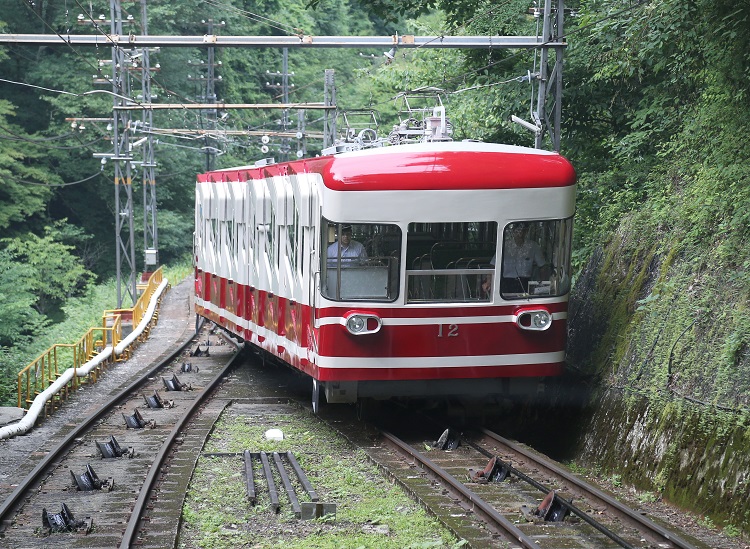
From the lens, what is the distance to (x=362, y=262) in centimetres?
1252

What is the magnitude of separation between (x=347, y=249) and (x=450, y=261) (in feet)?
3.57

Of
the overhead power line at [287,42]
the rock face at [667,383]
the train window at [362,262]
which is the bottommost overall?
the rock face at [667,383]

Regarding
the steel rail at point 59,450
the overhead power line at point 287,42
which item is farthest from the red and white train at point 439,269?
the overhead power line at point 287,42

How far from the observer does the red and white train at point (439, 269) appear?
40.7 ft

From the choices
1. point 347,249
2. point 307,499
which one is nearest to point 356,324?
point 347,249

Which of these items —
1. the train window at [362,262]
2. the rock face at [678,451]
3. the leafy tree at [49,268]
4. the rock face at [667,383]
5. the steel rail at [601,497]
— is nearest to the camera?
the steel rail at [601,497]

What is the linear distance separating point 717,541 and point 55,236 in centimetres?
4489

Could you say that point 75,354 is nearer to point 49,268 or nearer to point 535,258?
point 535,258

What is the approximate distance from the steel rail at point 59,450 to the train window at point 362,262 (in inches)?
130

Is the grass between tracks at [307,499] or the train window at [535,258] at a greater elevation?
the train window at [535,258]

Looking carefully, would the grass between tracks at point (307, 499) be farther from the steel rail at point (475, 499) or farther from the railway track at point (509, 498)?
the steel rail at point (475, 499)

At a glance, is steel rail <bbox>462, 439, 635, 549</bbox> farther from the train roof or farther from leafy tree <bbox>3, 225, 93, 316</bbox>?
leafy tree <bbox>3, 225, 93, 316</bbox>

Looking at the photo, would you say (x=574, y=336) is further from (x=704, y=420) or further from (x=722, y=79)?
(x=704, y=420)

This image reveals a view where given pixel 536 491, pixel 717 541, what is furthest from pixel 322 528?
pixel 717 541
